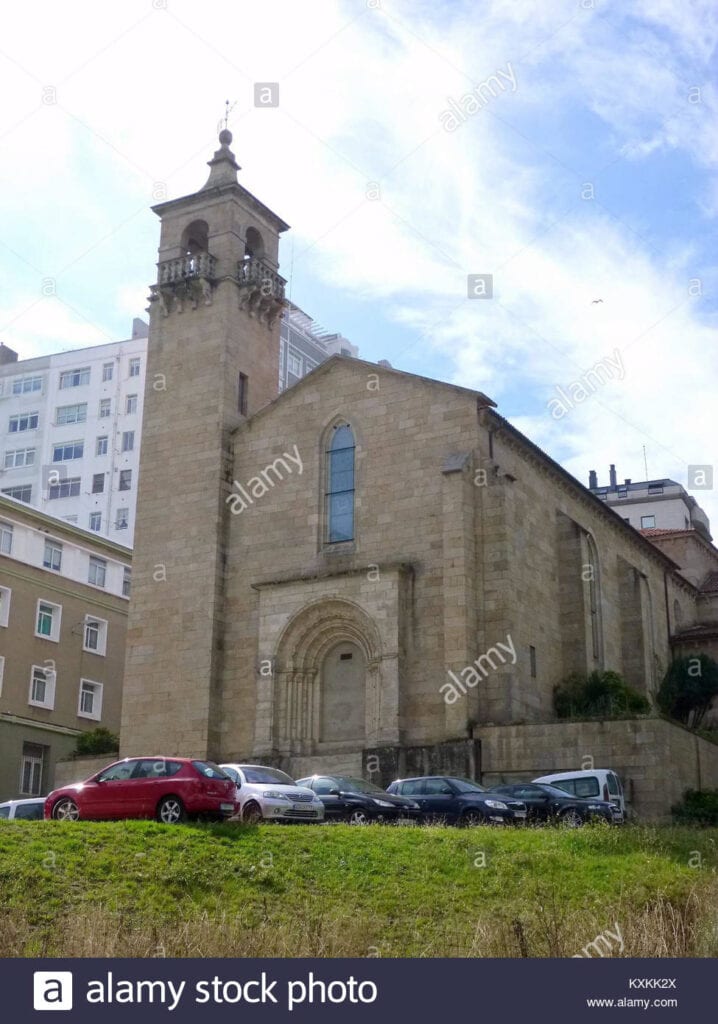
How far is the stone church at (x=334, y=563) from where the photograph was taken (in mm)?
34469

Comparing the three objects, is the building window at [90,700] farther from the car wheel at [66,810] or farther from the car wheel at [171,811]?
the car wheel at [171,811]

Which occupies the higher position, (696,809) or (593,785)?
(593,785)

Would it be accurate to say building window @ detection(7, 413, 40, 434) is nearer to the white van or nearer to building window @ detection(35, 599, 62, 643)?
building window @ detection(35, 599, 62, 643)

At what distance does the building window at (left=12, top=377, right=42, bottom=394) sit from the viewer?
77062 mm

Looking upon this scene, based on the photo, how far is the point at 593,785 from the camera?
28328 mm

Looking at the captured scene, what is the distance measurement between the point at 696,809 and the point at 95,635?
28488mm

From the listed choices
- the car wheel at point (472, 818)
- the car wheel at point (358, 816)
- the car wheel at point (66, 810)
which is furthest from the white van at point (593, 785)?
the car wheel at point (66, 810)

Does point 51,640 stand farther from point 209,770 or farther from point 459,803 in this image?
point 209,770

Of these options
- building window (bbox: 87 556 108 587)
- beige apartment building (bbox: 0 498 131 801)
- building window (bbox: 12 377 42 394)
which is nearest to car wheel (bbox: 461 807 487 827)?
beige apartment building (bbox: 0 498 131 801)

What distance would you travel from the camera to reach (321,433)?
130ft

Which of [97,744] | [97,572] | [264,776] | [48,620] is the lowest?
[264,776]

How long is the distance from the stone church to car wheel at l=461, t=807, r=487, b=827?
6402 mm
